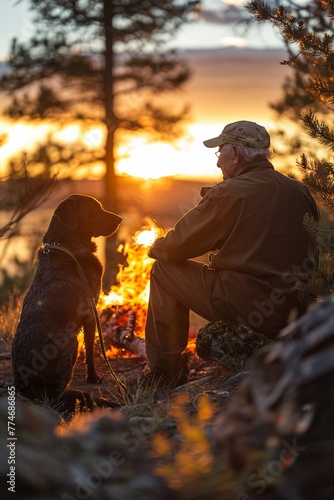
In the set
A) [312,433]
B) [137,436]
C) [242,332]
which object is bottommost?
[242,332]

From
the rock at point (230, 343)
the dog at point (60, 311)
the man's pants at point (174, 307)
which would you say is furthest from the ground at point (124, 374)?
the dog at point (60, 311)

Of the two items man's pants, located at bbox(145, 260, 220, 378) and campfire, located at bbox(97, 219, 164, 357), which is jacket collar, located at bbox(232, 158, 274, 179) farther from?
campfire, located at bbox(97, 219, 164, 357)

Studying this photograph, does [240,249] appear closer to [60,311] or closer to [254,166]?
[254,166]

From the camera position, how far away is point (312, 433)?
102 inches

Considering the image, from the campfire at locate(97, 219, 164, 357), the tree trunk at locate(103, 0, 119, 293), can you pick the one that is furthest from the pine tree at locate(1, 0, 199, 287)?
the campfire at locate(97, 219, 164, 357)

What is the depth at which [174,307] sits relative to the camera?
6.52 metres

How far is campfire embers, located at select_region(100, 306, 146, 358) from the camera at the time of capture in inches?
324

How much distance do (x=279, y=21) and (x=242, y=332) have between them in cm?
303

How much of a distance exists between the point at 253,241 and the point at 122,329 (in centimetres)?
285

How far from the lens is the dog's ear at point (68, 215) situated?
681cm

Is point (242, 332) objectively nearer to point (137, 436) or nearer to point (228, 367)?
point (228, 367)

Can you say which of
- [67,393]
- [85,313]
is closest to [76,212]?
[85,313]

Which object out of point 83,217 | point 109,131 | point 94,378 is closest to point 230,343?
point 94,378

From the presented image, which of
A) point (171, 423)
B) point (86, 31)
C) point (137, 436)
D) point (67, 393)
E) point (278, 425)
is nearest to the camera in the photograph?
point (278, 425)
